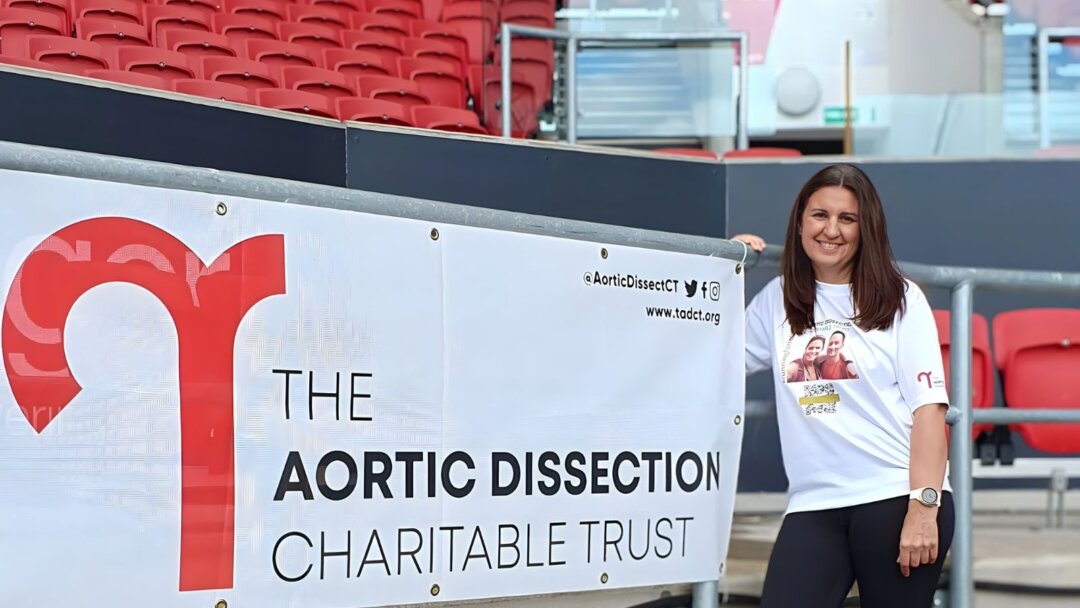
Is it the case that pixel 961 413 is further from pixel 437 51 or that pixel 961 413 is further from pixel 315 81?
pixel 437 51

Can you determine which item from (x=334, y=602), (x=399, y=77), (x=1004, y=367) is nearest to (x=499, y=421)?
(x=334, y=602)

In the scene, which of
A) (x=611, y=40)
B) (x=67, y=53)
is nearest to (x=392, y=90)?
(x=611, y=40)

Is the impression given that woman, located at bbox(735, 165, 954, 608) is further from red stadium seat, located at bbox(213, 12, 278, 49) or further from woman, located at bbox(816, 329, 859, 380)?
red stadium seat, located at bbox(213, 12, 278, 49)

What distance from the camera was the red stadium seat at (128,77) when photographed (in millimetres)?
4828

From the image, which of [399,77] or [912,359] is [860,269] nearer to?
[912,359]

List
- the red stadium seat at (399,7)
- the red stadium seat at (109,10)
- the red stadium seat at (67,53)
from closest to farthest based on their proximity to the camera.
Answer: the red stadium seat at (67,53) < the red stadium seat at (109,10) < the red stadium seat at (399,7)

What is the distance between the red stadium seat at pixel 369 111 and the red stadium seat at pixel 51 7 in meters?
1.34

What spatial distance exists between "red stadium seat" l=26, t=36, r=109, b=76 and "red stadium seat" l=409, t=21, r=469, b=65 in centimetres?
276

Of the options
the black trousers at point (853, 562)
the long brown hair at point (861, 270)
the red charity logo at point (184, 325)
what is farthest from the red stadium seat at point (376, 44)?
the red charity logo at point (184, 325)

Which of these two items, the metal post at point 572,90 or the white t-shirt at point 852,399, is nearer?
the white t-shirt at point 852,399

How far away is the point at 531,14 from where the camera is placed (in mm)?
7500

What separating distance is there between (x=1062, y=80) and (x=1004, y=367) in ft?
12.2

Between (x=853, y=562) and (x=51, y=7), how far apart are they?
5046mm

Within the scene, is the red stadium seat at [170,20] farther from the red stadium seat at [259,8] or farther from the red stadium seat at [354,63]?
the red stadium seat at [354,63]
